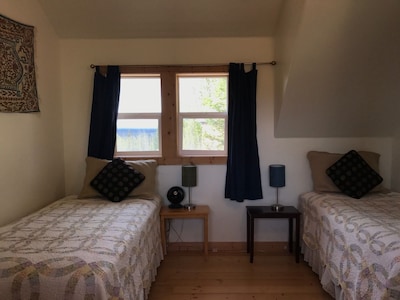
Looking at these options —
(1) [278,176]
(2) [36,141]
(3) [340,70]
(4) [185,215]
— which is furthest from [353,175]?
(2) [36,141]

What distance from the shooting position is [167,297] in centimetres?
265

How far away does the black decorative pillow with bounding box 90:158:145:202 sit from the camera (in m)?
3.06

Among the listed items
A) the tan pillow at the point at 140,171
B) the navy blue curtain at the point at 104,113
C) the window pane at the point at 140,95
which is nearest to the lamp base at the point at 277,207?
the tan pillow at the point at 140,171

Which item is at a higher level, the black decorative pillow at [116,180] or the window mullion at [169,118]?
the window mullion at [169,118]

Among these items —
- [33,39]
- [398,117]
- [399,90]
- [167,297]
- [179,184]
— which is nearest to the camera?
[167,297]

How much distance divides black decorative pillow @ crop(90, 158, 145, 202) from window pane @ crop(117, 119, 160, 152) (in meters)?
0.46

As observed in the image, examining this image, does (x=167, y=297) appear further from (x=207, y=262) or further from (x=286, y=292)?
(x=286, y=292)

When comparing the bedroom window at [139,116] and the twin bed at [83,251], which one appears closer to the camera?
the twin bed at [83,251]

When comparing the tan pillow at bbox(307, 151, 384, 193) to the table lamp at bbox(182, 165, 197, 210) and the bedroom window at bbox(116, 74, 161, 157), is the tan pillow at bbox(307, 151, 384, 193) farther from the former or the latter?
the bedroom window at bbox(116, 74, 161, 157)

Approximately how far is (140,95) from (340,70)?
6.83 feet

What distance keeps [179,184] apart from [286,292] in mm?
1544

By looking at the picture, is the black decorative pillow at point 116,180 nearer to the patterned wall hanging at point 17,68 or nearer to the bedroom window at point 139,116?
the bedroom window at point 139,116

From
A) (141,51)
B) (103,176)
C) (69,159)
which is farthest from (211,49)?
(69,159)

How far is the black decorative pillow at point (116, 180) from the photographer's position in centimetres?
306
